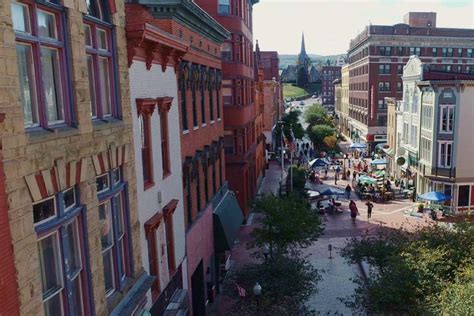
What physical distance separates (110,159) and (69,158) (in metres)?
1.65

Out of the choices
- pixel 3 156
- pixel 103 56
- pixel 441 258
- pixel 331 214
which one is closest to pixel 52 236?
pixel 3 156

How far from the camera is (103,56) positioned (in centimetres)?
918

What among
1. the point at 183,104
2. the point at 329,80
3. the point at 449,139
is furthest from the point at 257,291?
the point at 329,80

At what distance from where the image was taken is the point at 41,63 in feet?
22.2

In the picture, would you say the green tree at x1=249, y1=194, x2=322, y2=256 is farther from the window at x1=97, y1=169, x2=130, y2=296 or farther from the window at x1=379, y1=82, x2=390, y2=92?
the window at x1=379, y1=82, x2=390, y2=92

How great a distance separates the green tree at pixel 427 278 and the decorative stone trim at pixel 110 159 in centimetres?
764

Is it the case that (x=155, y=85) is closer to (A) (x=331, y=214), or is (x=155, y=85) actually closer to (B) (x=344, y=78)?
(A) (x=331, y=214)

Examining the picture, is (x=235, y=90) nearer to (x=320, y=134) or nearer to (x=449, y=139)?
(x=449, y=139)

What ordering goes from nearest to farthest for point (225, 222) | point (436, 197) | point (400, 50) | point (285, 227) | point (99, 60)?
point (99, 60)
point (285, 227)
point (225, 222)
point (436, 197)
point (400, 50)

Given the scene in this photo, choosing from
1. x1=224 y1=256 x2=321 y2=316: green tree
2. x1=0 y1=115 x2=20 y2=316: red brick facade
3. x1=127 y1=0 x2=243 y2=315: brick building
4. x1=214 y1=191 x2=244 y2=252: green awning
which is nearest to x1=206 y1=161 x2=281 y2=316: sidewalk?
x1=127 y1=0 x2=243 y2=315: brick building

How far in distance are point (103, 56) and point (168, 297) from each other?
7405mm

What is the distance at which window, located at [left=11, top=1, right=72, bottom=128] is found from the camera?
6.46 meters

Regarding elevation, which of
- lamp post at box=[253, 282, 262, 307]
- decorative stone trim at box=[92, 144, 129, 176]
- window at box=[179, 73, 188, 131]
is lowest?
lamp post at box=[253, 282, 262, 307]

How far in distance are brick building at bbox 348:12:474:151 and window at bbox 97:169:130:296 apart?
204 ft
